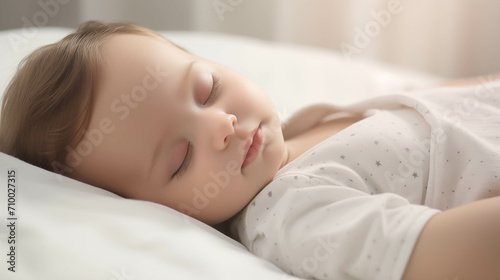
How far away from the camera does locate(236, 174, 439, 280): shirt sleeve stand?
711 millimetres

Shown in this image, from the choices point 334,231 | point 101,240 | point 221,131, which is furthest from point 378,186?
point 101,240

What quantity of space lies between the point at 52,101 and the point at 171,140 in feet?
0.74

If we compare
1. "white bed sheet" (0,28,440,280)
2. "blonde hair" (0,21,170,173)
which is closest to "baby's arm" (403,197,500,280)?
"white bed sheet" (0,28,440,280)

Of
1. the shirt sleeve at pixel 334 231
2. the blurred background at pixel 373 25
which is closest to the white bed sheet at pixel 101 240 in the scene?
the shirt sleeve at pixel 334 231

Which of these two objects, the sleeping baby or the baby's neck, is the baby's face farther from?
the baby's neck

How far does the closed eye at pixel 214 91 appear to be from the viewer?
0.93m

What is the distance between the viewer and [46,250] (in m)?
0.71

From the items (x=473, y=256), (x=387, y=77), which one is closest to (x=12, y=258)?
(x=473, y=256)

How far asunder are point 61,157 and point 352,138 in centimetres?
55

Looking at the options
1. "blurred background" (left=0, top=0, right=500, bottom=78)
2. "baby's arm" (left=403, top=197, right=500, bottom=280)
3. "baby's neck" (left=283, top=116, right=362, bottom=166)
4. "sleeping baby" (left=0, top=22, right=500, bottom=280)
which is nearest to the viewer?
"baby's arm" (left=403, top=197, right=500, bottom=280)

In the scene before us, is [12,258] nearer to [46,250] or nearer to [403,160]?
[46,250]

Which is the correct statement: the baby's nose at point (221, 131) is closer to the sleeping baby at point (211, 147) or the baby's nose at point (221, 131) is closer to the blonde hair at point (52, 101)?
the sleeping baby at point (211, 147)

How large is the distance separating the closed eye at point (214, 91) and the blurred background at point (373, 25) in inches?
44.6

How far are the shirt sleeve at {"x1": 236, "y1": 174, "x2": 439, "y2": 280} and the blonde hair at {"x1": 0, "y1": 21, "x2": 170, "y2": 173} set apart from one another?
37cm
